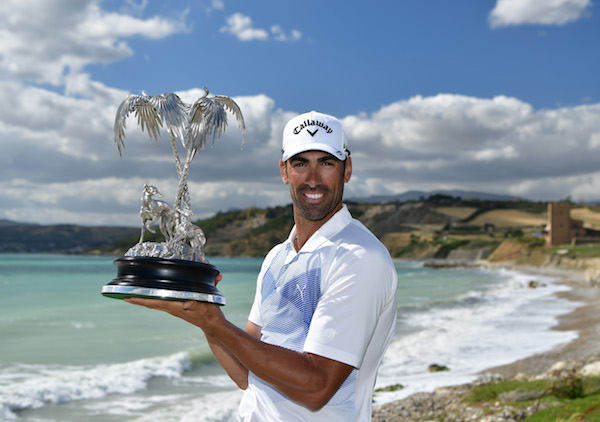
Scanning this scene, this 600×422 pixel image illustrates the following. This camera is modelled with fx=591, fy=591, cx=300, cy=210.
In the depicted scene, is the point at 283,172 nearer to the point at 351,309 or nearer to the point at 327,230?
the point at 327,230

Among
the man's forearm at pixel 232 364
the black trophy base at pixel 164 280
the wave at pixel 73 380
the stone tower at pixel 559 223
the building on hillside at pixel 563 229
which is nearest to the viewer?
the black trophy base at pixel 164 280

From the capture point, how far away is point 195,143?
8.46 ft

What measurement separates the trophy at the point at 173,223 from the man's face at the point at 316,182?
439 millimetres

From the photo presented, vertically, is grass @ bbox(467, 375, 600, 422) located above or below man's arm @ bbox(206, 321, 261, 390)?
below

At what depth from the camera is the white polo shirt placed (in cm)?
178

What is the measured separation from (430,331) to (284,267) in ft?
55.4

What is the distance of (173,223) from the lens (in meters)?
2.59

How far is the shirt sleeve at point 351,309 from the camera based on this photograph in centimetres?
177

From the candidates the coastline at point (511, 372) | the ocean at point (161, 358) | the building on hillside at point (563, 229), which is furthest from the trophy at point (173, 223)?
the building on hillside at point (563, 229)

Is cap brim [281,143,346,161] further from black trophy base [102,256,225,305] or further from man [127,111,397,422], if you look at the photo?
black trophy base [102,256,225,305]

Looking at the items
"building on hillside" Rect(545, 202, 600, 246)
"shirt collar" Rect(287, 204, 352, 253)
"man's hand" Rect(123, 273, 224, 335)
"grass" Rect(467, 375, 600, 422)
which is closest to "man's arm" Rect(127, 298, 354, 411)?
"man's hand" Rect(123, 273, 224, 335)

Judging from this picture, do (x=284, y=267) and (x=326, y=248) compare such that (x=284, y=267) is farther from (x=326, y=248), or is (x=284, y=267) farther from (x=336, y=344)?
(x=336, y=344)

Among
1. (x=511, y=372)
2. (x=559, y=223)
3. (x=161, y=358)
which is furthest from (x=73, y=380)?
(x=559, y=223)

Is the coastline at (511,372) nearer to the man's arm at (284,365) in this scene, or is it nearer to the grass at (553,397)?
the grass at (553,397)
